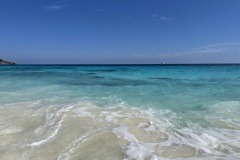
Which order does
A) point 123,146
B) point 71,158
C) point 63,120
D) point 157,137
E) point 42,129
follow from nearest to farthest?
point 71,158
point 123,146
point 157,137
point 42,129
point 63,120

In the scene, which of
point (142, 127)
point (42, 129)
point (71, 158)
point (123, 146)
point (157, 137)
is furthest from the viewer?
point (142, 127)

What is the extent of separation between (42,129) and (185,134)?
3.70m

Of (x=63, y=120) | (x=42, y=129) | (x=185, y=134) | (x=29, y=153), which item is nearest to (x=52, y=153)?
(x=29, y=153)

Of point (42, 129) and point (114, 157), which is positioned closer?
point (114, 157)

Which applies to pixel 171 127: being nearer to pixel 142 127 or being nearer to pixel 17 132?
pixel 142 127

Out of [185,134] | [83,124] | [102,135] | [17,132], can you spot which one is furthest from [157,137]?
[17,132]

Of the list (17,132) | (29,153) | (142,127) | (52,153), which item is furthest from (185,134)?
(17,132)

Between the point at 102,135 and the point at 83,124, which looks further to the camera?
the point at 83,124

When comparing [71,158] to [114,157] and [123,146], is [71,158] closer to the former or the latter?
[114,157]

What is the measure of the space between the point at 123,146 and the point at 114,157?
1.82 ft

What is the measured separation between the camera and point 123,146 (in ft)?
14.6

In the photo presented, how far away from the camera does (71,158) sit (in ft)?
12.8

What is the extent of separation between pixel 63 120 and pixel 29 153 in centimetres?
232

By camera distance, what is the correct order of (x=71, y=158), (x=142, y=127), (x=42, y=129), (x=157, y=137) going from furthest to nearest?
(x=142, y=127), (x=42, y=129), (x=157, y=137), (x=71, y=158)
